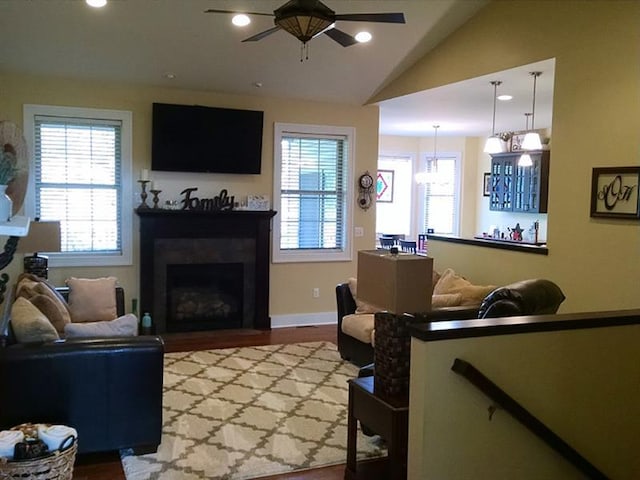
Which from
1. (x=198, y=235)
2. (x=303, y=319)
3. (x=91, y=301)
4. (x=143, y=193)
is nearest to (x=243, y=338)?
(x=303, y=319)

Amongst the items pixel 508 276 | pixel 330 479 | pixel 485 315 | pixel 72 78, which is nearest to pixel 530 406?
pixel 485 315

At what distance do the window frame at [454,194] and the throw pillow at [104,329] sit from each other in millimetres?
7880

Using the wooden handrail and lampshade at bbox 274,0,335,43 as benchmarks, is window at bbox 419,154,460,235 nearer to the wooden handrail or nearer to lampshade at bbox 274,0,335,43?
lampshade at bbox 274,0,335,43

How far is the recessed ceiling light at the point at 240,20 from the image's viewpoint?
17.0 feet

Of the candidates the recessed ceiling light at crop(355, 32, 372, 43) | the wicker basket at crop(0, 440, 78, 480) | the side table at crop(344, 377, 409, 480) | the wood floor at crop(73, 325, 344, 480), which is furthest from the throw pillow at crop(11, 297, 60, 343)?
the recessed ceiling light at crop(355, 32, 372, 43)

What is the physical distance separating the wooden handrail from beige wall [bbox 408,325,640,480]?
44 mm

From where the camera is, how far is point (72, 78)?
607 centimetres

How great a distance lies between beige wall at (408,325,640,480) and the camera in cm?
258

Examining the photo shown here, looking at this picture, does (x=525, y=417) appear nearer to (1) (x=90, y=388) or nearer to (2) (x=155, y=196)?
(1) (x=90, y=388)

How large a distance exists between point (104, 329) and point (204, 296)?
3148 millimetres

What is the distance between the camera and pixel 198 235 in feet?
21.8

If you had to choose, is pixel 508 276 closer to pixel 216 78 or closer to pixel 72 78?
pixel 216 78

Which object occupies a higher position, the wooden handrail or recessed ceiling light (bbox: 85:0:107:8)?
recessed ceiling light (bbox: 85:0:107:8)

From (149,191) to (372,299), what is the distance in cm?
408
